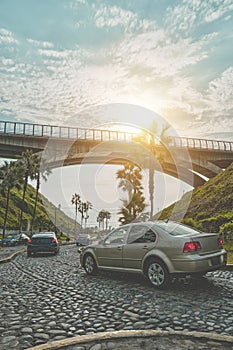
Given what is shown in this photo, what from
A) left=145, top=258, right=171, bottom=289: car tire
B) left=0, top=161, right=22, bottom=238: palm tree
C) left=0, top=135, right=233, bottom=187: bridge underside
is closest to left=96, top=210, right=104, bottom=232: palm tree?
left=0, top=135, right=233, bottom=187: bridge underside

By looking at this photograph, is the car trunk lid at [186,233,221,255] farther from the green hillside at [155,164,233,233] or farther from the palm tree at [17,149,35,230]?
the palm tree at [17,149,35,230]

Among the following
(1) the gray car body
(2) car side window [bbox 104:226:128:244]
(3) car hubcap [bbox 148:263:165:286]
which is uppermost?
(2) car side window [bbox 104:226:128:244]

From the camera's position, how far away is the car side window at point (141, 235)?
8.08 m

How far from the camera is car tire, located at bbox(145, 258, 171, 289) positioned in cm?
733

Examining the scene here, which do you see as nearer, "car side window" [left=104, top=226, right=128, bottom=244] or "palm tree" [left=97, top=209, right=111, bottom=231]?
"car side window" [left=104, top=226, right=128, bottom=244]

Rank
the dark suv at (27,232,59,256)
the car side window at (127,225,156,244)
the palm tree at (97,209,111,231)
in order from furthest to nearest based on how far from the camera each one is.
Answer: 1. the palm tree at (97,209,111,231)
2. the dark suv at (27,232,59,256)
3. the car side window at (127,225,156,244)

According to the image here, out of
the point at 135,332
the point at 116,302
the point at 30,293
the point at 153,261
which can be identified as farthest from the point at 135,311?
the point at 30,293

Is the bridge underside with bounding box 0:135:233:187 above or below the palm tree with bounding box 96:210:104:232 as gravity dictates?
above

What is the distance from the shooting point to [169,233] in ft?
25.4

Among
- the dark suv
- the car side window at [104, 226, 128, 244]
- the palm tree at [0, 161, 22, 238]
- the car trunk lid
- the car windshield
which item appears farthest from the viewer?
the palm tree at [0, 161, 22, 238]

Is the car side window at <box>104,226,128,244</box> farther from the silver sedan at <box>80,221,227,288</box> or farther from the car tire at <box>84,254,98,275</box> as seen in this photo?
the car tire at <box>84,254,98,275</box>

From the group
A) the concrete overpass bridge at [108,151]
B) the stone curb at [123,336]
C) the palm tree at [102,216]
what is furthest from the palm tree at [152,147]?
the palm tree at [102,216]

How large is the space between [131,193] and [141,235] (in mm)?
35003

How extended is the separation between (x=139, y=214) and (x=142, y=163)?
641cm
